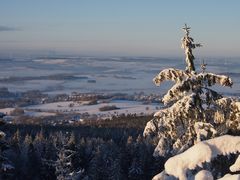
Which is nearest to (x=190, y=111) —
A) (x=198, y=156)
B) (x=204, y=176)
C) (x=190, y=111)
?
(x=190, y=111)

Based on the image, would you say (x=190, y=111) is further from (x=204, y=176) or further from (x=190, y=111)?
(x=204, y=176)

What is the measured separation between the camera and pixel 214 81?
14.2 metres

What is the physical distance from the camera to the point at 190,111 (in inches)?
581

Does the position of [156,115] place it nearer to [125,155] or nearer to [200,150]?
[200,150]

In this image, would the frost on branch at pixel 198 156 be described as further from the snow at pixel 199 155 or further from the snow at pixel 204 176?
the snow at pixel 204 176

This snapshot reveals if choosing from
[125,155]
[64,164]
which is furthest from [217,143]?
[125,155]

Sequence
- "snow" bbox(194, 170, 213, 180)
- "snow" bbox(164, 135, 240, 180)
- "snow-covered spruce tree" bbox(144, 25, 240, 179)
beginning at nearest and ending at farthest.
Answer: "snow" bbox(194, 170, 213, 180) < "snow" bbox(164, 135, 240, 180) < "snow-covered spruce tree" bbox(144, 25, 240, 179)

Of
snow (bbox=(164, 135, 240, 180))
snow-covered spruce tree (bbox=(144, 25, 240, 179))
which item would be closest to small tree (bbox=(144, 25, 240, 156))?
snow-covered spruce tree (bbox=(144, 25, 240, 179))

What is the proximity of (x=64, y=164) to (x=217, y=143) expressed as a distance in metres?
30.4

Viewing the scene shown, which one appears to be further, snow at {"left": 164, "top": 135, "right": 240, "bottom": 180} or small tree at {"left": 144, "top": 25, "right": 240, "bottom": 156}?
small tree at {"left": 144, "top": 25, "right": 240, "bottom": 156}

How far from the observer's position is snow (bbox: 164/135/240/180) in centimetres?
1035

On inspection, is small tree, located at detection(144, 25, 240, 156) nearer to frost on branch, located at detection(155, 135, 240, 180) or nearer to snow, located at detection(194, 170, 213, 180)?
frost on branch, located at detection(155, 135, 240, 180)

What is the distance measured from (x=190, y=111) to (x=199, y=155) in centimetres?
445

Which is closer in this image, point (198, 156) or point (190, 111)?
point (198, 156)
